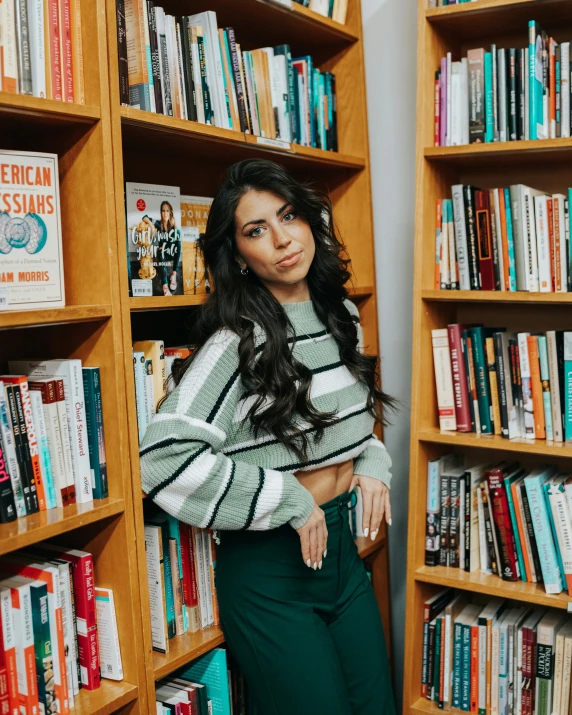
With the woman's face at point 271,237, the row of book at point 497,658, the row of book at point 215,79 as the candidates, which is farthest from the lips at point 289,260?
the row of book at point 497,658

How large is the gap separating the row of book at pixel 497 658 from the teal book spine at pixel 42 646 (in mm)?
1075

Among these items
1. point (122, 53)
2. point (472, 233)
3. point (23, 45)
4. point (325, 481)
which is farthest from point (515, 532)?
point (23, 45)

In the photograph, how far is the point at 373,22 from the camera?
221 cm

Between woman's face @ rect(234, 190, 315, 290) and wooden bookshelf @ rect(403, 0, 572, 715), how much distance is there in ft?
1.40

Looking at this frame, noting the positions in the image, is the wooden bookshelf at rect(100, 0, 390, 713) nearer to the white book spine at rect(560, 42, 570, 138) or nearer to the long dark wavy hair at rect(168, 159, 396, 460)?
the long dark wavy hair at rect(168, 159, 396, 460)

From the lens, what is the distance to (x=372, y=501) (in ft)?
5.55

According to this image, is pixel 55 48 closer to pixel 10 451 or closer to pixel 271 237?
pixel 271 237

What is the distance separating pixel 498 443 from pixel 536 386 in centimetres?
17

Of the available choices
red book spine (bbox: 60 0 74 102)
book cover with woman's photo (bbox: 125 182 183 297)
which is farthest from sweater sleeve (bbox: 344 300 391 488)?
red book spine (bbox: 60 0 74 102)

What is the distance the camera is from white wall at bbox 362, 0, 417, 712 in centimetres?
218

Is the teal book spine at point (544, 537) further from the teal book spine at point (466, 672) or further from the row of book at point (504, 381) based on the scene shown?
the teal book spine at point (466, 672)

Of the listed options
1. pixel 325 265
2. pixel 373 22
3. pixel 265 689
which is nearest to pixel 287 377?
pixel 325 265

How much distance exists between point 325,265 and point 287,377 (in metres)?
0.34

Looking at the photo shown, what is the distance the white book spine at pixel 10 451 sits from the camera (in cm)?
120
